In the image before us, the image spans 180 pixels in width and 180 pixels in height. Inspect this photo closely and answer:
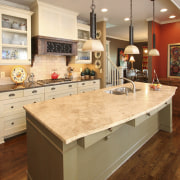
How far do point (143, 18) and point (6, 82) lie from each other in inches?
159

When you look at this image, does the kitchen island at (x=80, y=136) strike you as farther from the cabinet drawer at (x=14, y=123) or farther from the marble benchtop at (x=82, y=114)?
the cabinet drawer at (x=14, y=123)

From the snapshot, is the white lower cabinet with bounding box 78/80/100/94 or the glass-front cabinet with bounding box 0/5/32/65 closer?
the glass-front cabinet with bounding box 0/5/32/65

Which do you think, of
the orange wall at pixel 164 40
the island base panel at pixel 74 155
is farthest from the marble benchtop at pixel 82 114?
the orange wall at pixel 164 40

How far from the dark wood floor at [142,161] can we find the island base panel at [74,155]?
5.3 inches

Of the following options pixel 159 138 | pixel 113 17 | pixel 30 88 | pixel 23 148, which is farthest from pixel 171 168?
pixel 113 17

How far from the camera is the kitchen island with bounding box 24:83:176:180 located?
4.10 feet

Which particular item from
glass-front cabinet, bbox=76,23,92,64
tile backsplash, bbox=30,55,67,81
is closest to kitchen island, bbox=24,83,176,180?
tile backsplash, bbox=30,55,67,81

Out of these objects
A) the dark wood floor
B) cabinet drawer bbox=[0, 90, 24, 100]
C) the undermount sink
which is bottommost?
the dark wood floor

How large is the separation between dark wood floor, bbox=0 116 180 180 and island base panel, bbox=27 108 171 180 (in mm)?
134

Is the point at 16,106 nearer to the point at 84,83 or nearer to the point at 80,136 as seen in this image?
the point at 84,83

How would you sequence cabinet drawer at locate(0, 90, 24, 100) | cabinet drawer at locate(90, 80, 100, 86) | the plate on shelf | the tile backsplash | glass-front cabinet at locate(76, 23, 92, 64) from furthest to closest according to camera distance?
cabinet drawer at locate(90, 80, 100, 86), glass-front cabinet at locate(76, 23, 92, 64), the tile backsplash, the plate on shelf, cabinet drawer at locate(0, 90, 24, 100)

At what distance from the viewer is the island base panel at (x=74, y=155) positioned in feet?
4.14

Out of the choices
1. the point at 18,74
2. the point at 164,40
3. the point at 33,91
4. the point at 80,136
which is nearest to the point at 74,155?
the point at 80,136

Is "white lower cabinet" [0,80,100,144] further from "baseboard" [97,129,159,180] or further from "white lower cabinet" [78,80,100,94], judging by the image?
"baseboard" [97,129,159,180]
